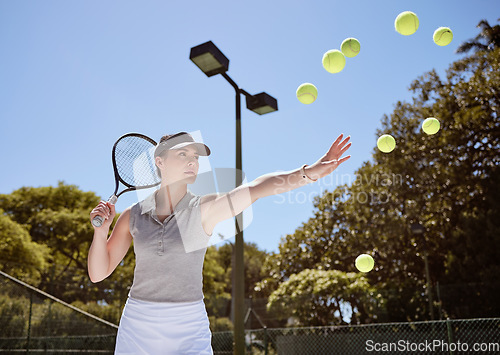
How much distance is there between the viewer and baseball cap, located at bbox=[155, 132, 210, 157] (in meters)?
2.19

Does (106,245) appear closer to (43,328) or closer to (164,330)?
(164,330)

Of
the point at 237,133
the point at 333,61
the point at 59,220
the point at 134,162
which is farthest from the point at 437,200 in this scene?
the point at 59,220

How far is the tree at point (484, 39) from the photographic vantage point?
1997 cm

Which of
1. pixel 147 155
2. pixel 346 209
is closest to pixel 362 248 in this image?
pixel 346 209

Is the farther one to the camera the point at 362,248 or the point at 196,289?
the point at 362,248

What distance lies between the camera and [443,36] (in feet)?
18.4

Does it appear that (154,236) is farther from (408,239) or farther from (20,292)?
(408,239)

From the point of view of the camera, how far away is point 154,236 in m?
2.03

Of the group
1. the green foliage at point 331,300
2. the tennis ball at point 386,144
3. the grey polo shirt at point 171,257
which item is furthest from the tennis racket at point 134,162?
the green foliage at point 331,300

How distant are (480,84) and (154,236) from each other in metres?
17.2

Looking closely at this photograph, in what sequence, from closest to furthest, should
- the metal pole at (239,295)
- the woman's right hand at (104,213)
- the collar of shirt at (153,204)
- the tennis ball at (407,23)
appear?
the collar of shirt at (153,204), the woman's right hand at (104,213), the tennis ball at (407,23), the metal pole at (239,295)

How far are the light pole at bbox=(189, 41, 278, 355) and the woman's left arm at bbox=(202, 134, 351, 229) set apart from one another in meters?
4.44

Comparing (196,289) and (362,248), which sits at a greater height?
(362,248)

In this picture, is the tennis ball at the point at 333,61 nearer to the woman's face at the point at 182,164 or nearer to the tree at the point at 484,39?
the woman's face at the point at 182,164
